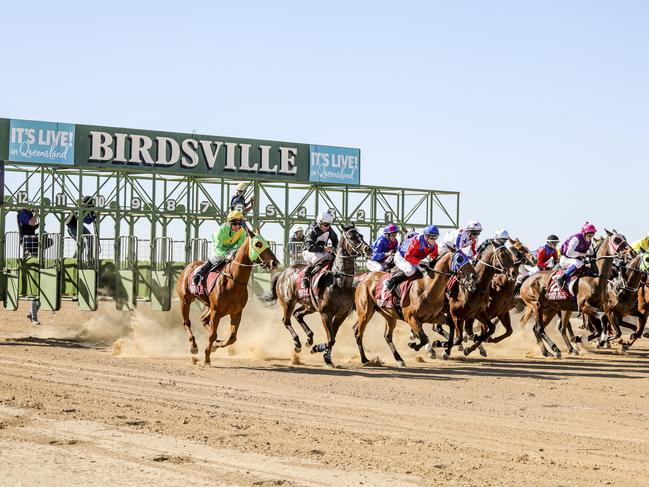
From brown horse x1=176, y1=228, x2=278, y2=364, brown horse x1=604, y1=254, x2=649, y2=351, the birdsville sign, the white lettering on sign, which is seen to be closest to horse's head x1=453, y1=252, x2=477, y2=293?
brown horse x1=176, y1=228, x2=278, y2=364

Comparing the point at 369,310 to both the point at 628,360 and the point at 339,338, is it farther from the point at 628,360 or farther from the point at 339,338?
the point at 628,360

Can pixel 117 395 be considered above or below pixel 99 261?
below

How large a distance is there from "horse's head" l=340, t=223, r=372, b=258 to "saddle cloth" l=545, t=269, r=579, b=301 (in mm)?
5412

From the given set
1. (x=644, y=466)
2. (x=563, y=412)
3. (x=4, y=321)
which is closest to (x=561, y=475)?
(x=644, y=466)

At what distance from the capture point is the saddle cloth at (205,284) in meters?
17.9

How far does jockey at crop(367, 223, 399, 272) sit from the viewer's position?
2016 centimetres

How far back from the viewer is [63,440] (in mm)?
9570

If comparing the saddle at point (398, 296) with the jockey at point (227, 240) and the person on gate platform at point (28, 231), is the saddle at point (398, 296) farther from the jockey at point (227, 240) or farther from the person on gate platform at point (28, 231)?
the person on gate platform at point (28, 231)

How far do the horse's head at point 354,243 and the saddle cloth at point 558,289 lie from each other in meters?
5.41

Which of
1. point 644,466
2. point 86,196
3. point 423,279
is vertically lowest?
point 644,466

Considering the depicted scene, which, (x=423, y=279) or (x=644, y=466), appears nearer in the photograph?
(x=644, y=466)

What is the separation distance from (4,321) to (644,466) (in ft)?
80.4

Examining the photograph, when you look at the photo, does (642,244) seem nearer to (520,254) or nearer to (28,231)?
(520,254)

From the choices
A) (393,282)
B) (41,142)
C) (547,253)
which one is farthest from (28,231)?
(547,253)
